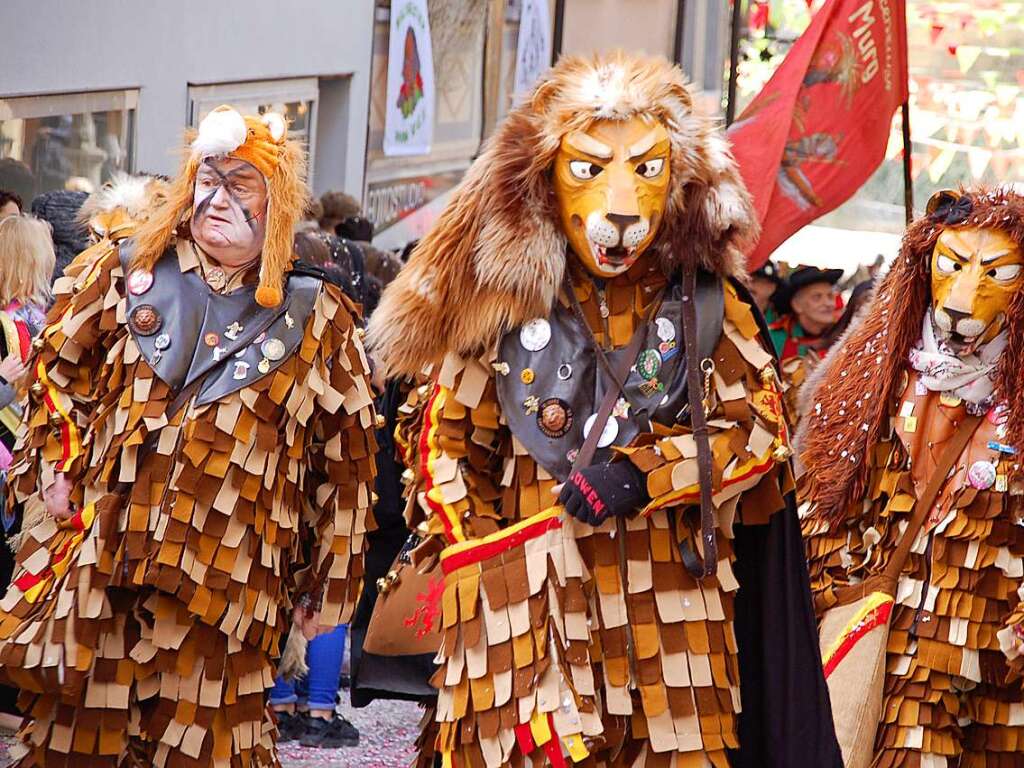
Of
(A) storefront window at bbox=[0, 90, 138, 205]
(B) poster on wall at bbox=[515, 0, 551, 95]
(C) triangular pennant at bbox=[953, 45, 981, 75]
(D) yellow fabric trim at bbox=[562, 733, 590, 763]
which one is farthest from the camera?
(C) triangular pennant at bbox=[953, 45, 981, 75]

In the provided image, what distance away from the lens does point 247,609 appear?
525cm

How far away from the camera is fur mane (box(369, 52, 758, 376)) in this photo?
15.0ft

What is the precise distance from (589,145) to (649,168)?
16 centimetres

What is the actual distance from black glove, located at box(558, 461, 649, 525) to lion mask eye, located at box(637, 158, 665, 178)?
73 centimetres

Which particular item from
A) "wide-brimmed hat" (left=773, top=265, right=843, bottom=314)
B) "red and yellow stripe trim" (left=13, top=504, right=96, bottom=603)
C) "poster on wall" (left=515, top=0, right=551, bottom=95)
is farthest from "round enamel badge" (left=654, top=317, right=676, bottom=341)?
"poster on wall" (left=515, top=0, right=551, bottom=95)

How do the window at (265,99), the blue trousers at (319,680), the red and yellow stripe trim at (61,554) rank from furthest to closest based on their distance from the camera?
the window at (265,99) → the blue trousers at (319,680) → the red and yellow stripe trim at (61,554)

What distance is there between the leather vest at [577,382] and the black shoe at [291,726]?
3040mm

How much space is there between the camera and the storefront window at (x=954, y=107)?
18.0m

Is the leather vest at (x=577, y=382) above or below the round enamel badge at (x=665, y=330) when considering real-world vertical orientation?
below

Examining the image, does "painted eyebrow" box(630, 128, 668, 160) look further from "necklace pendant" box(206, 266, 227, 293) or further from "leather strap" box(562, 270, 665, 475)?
"necklace pendant" box(206, 266, 227, 293)

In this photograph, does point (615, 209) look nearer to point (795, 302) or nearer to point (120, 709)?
point (120, 709)

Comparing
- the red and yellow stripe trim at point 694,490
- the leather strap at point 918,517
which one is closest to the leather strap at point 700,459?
the red and yellow stripe trim at point 694,490

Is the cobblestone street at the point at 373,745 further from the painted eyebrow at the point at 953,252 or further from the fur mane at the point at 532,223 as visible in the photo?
the painted eyebrow at the point at 953,252

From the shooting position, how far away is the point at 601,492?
4.35 meters
